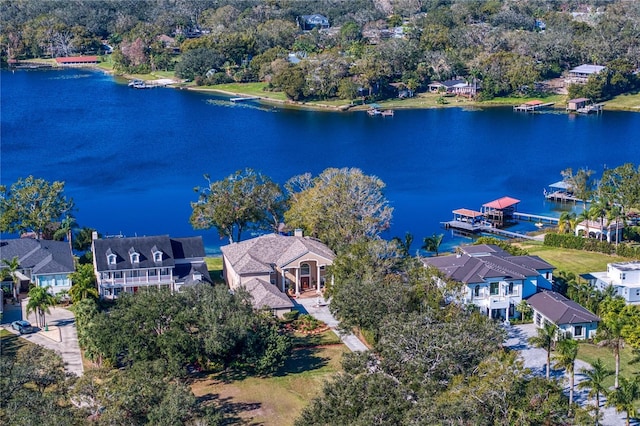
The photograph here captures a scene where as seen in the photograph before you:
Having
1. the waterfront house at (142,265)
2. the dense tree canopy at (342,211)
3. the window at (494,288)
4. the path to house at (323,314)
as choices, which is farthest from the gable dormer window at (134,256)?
the window at (494,288)

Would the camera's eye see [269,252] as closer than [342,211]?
Yes

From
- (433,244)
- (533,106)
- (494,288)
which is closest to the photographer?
(494,288)

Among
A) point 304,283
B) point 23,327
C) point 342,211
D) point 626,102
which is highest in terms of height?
point 342,211

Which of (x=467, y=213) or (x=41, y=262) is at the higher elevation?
(x=41, y=262)

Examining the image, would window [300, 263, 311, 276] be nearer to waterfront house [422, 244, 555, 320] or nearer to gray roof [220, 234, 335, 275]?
gray roof [220, 234, 335, 275]

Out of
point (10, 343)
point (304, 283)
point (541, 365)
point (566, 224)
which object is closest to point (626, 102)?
point (566, 224)

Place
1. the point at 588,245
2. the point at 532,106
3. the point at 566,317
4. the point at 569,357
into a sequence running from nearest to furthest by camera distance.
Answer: the point at 569,357 < the point at 566,317 < the point at 588,245 < the point at 532,106

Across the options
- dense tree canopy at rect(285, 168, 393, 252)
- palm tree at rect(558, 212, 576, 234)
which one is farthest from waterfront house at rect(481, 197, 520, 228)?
dense tree canopy at rect(285, 168, 393, 252)

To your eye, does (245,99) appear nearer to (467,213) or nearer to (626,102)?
(626,102)

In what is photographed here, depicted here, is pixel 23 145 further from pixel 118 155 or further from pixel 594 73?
pixel 594 73
